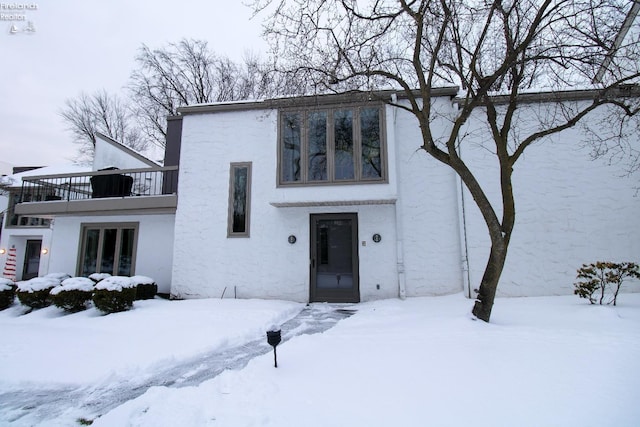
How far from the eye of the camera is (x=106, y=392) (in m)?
3.53

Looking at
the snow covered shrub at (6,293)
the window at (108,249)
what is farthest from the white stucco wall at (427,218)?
the snow covered shrub at (6,293)

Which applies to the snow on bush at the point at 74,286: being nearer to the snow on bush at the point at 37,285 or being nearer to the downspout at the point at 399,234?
the snow on bush at the point at 37,285

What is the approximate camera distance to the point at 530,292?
294 inches

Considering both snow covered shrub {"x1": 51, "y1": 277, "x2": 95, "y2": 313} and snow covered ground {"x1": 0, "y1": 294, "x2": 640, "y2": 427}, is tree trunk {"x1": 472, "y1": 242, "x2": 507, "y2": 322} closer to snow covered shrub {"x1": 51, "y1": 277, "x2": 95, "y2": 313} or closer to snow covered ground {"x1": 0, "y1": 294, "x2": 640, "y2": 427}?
snow covered ground {"x1": 0, "y1": 294, "x2": 640, "y2": 427}

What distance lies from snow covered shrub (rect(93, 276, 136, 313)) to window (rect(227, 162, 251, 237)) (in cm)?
282

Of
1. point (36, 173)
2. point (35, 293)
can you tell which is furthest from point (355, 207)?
point (36, 173)

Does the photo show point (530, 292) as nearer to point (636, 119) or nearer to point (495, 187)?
point (495, 187)

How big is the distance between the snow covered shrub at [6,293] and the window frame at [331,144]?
7.75 meters

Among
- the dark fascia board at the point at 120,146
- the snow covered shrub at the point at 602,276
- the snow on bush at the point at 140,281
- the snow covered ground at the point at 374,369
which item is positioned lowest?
the snow covered ground at the point at 374,369

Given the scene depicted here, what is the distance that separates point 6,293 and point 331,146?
9.50 metres

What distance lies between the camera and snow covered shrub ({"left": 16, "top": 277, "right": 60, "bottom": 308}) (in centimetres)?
768

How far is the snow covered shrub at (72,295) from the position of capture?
7258mm

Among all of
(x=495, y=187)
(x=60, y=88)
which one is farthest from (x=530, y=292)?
(x=60, y=88)

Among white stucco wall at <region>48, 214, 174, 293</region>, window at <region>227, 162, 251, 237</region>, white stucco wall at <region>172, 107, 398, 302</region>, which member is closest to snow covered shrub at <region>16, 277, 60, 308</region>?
white stucco wall at <region>48, 214, 174, 293</region>
